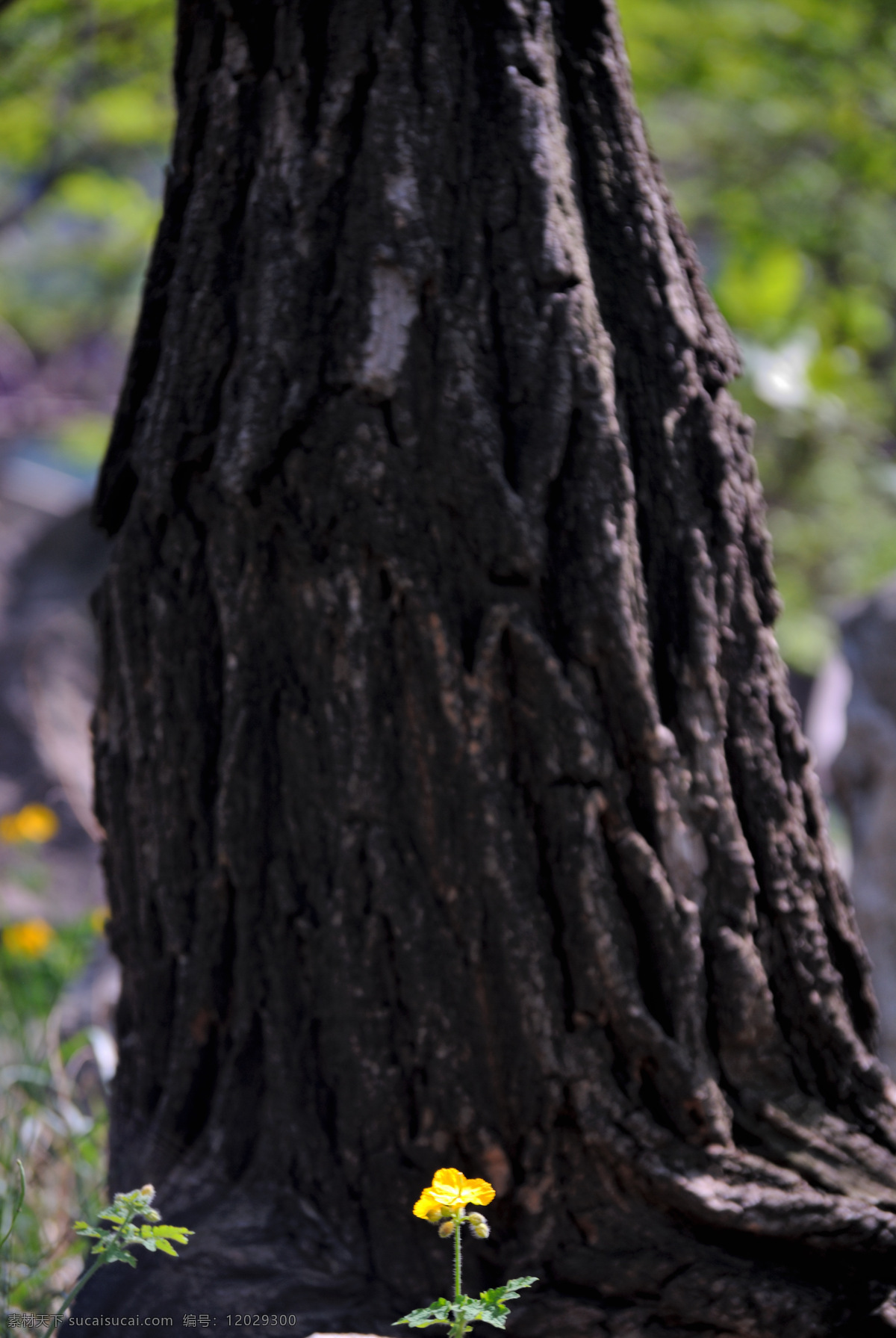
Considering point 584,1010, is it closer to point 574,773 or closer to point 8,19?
point 574,773

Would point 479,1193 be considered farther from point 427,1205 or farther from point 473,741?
point 473,741

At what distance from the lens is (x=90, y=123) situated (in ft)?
20.2

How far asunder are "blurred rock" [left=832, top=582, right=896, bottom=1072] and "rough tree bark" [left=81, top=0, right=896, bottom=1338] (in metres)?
1.65

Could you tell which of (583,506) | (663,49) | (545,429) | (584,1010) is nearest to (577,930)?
(584,1010)

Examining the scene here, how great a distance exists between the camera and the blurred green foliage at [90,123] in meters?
4.28

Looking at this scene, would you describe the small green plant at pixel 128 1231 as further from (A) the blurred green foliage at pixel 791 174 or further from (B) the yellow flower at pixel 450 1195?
(A) the blurred green foliage at pixel 791 174

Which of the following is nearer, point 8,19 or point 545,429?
point 545,429

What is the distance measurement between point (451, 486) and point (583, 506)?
18 centimetres

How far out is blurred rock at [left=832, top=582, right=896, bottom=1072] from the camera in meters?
3.10

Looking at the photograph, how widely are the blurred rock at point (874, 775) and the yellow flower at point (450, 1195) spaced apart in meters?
2.20

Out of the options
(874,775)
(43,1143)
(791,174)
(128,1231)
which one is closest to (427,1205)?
(128,1231)

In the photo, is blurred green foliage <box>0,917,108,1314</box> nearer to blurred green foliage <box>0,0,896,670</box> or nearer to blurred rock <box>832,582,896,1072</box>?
blurred rock <box>832,582,896,1072</box>

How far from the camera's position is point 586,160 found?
1.54 m

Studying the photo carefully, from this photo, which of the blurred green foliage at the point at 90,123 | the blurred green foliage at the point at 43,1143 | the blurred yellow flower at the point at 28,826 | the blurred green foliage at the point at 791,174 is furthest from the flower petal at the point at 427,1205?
the blurred green foliage at the point at 791,174
